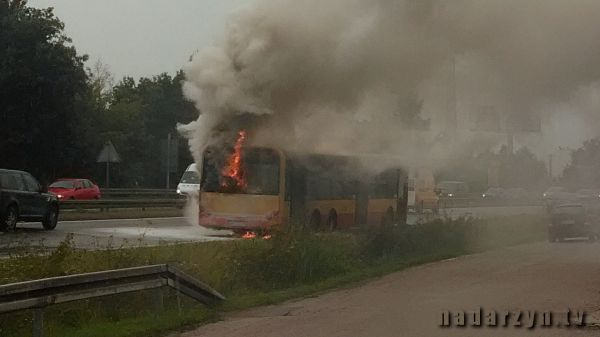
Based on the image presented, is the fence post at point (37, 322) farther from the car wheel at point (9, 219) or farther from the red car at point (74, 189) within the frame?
the red car at point (74, 189)

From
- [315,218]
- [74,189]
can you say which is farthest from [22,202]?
[74,189]

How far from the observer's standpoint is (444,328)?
1232 centimetres

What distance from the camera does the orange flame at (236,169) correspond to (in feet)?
83.4

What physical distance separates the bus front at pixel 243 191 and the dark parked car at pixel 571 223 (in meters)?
12.4

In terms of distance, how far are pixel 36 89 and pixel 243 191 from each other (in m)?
23.2

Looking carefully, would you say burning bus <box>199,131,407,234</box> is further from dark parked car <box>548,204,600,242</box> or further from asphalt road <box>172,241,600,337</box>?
dark parked car <box>548,204,600,242</box>

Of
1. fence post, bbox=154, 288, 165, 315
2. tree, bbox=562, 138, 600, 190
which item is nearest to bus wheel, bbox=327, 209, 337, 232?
tree, bbox=562, 138, 600, 190

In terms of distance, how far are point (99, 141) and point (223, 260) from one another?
1533 inches

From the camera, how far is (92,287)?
11867 millimetres

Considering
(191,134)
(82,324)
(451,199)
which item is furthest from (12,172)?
(451,199)

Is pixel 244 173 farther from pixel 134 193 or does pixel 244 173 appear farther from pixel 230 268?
pixel 134 193

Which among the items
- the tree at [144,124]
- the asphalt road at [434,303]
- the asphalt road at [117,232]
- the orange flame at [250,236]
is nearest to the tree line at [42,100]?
the tree at [144,124]

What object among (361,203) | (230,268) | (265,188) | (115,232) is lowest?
(230,268)

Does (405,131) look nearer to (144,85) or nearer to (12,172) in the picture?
(12,172)
